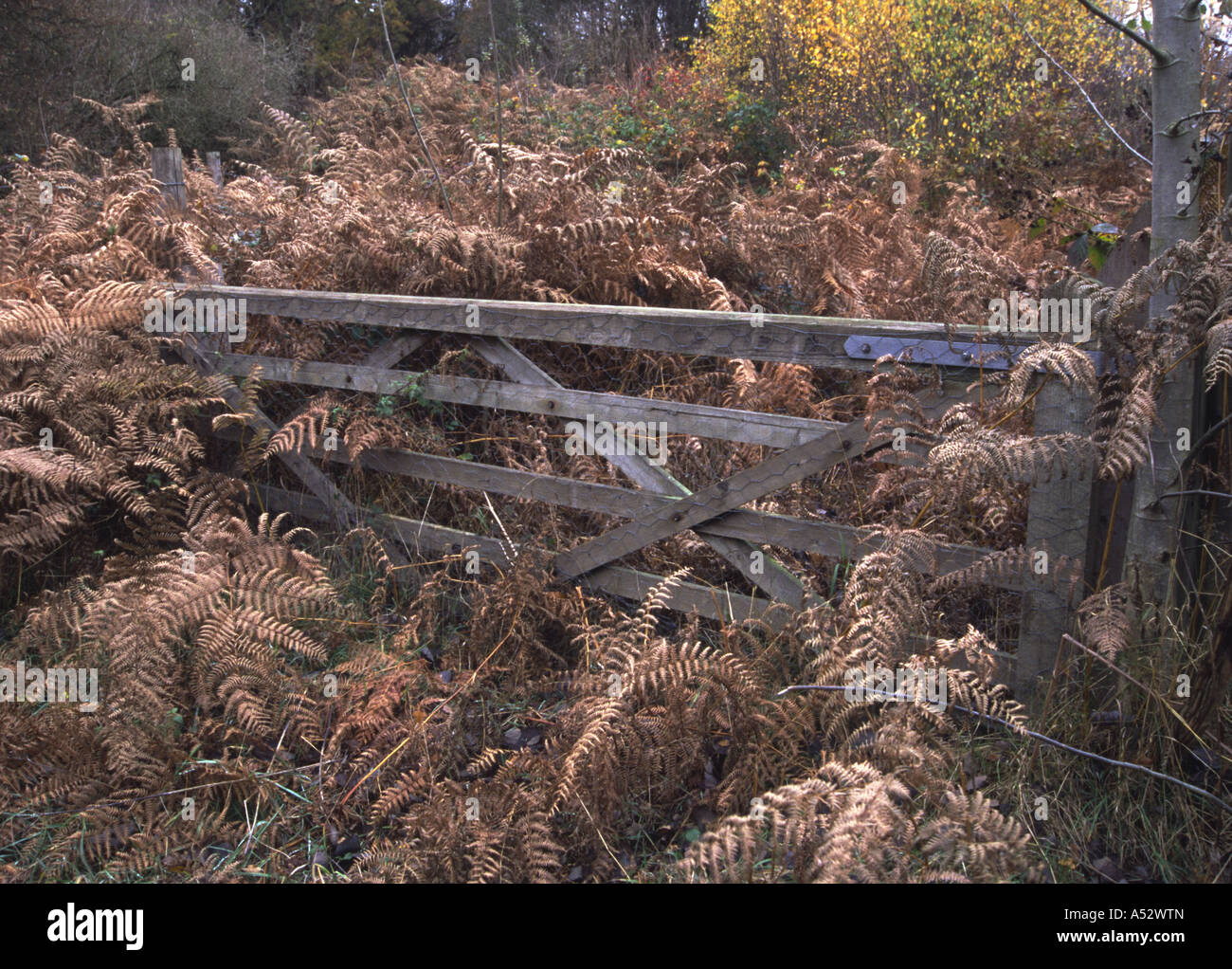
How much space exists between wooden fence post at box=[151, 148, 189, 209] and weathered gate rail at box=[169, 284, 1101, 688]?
1.48 meters

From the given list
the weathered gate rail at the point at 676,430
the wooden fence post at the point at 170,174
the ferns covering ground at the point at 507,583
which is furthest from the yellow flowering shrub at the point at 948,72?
the wooden fence post at the point at 170,174

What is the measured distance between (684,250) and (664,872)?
3.47 meters

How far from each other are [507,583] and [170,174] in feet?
13.1

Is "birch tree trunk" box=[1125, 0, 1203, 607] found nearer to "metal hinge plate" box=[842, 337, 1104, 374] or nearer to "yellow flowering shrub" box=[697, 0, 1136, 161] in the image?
"metal hinge plate" box=[842, 337, 1104, 374]

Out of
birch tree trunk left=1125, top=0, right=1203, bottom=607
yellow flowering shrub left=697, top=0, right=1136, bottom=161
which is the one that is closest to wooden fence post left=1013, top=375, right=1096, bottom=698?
birch tree trunk left=1125, top=0, right=1203, bottom=607

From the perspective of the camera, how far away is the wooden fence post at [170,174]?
602 cm

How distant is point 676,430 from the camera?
12.5 feet

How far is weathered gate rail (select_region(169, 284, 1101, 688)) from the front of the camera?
3102 millimetres

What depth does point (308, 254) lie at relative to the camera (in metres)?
5.21

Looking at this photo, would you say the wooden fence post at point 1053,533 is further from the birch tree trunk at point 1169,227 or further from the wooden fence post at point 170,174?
the wooden fence post at point 170,174

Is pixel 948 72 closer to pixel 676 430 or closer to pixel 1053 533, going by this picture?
pixel 676 430

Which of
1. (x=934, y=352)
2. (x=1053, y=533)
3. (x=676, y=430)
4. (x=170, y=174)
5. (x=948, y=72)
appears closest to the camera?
(x=1053, y=533)

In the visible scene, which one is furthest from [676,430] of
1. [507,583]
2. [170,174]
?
[170,174]
